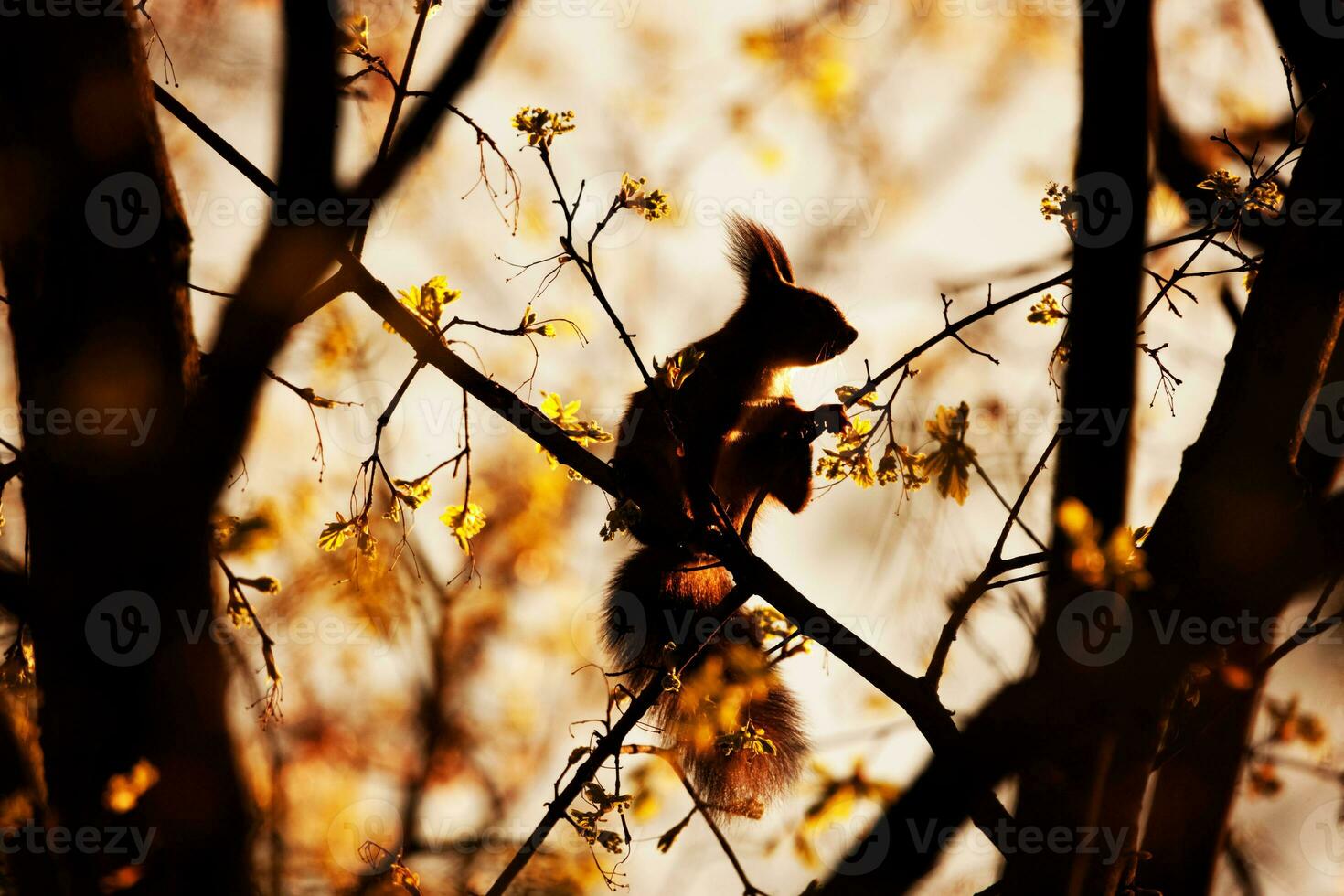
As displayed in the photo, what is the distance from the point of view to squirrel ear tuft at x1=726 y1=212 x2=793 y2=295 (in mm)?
5751

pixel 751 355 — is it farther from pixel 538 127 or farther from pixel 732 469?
pixel 538 127

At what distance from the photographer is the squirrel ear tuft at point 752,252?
575cm

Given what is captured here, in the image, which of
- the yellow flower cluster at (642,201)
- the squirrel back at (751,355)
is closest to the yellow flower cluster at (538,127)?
the yellow flower cluster at (642,201)

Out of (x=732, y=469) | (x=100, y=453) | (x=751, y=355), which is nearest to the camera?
(x=100, y=453)

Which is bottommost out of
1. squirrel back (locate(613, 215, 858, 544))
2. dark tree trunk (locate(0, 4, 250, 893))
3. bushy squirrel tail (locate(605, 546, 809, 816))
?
dark tree trunk (locate(0, 4, 250, 893))

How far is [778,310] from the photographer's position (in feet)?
18.4

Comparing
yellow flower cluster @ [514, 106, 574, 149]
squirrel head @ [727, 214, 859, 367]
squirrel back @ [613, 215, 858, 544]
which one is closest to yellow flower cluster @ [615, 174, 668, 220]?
yellow flower cluster @ [514, 106, 574, 149]

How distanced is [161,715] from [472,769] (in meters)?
7.18

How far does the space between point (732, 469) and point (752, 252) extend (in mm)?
1266

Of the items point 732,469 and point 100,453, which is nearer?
point 100,453

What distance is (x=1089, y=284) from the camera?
2.05m

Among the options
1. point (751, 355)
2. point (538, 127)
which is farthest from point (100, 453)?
point (751, 355)

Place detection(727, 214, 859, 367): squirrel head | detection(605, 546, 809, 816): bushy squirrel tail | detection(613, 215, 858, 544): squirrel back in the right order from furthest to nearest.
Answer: detection(727, 214, 859, 367): squirrel head
detection(613, 215, 858, 544): squirrel back
detection(605, 546, 809, 816): bushy squirrel tail

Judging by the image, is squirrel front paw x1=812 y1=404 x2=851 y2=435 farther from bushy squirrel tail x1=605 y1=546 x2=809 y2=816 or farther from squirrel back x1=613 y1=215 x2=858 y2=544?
squirrel back x1=613 y1=215 x2=858 y2=544
